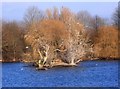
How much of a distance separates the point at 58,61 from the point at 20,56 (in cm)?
1304

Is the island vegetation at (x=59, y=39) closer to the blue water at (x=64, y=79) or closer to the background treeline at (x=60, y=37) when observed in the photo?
the background treeline at (x=60, y=37)

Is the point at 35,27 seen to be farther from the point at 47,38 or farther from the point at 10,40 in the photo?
the point at 10,40

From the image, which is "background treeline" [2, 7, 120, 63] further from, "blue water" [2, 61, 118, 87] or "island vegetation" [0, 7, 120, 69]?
"blue water" [2, 61, 118, 87]

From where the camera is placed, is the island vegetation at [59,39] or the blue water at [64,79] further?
the island vegetation at [59,39]

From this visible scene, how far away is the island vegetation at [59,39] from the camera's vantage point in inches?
1569

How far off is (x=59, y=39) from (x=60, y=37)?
1.73ft

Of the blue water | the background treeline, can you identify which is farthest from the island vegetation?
the blue water

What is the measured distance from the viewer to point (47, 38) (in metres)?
42.1

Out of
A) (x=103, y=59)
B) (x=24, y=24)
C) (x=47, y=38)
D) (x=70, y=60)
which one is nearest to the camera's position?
(x=70, y=60)

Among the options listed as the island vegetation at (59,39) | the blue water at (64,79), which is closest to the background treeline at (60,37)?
the island vegetation at (59,39)

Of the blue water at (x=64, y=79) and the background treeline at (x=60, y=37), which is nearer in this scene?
the blue water at (x=64, y=79)

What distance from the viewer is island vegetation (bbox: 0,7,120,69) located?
131ft

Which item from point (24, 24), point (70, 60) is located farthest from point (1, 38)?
point (70, 60)

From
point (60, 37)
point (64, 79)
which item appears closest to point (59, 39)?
point (60, 37)
